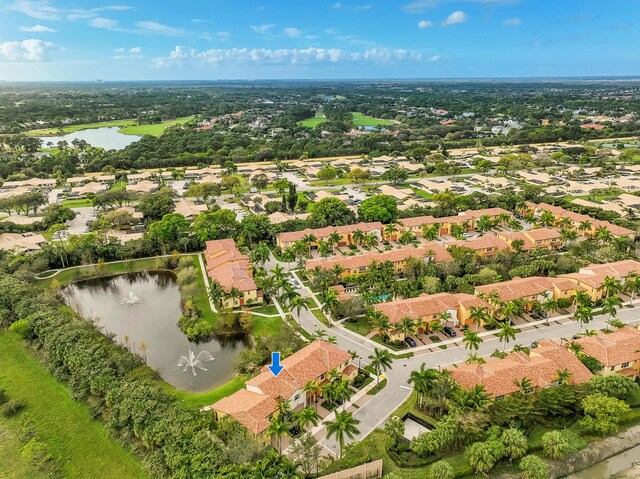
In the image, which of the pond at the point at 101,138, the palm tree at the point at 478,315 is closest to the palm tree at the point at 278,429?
the palm tree at the point at 478,315

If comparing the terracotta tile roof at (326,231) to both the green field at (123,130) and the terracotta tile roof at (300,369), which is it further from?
the green field at (123,130)

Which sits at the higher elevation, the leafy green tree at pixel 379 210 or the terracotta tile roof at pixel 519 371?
the leafy green tree at pixel 379 210

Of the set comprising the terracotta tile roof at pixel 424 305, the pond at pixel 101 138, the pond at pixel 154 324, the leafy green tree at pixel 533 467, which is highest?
the pond at pixel 101 138

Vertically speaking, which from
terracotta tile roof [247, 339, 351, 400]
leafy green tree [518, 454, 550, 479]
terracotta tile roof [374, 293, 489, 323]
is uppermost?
terracotta tile roof [374, 293, 489, 323]

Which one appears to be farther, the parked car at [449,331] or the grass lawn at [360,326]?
the grass lawn at [360,326]

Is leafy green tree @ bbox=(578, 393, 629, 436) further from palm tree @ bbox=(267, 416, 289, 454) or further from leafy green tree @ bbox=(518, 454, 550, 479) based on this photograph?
palm tree @ bbox=(267, 416, 289, 454)

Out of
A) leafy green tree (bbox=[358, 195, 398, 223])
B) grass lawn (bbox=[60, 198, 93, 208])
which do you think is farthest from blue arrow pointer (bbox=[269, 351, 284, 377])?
grass lawn (bbox=[60, 198, 93, 208])
